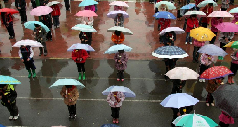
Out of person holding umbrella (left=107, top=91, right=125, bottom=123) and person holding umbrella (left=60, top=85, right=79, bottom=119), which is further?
person holding umbrella (left=60, top=85, right=79, bottom=119)

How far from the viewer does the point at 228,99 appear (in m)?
5.38

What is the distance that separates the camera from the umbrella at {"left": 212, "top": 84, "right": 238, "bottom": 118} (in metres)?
5.21

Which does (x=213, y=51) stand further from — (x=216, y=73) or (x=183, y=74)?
(x=183, y=74)

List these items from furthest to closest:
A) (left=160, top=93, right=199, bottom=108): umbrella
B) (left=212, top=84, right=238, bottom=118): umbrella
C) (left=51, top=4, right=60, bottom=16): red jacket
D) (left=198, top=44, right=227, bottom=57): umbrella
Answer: (left=51, top=4, right=60, bottom=16): red jacket < (left=198, top=44, right=227, bottom=57): umbrella < (left=160, top=93, right=199, bottom=108): umbrella < (left=212, top=84, right=238, bottom=118): umbrella

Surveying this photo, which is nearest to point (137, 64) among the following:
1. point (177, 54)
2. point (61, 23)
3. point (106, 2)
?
point (177, 54)

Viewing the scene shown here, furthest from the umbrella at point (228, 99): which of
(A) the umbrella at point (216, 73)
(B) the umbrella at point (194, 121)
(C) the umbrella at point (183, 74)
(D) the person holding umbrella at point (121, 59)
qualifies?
(D) the person holding umbrella at point (121, 59)

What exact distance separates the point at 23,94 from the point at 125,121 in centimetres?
422

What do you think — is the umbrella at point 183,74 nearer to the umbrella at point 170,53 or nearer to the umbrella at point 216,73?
the umbrella at point 216,73

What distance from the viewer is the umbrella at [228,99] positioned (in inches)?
205

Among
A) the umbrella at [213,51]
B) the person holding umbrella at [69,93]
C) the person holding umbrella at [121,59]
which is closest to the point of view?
the person holding umbrella at [69,93]

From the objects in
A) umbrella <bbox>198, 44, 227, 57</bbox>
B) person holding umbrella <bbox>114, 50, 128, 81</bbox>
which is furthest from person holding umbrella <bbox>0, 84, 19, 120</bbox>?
umbrella <bbox>198, 44, 227, 57</bbox>

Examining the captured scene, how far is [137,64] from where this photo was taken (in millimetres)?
11055

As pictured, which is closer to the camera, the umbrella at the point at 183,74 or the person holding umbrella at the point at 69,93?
the person holding umbrella at the point at 69,93

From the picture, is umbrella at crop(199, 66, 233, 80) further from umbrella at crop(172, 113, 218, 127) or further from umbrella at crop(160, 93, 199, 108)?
umbrella at crop(172, 113, 218, 127)
